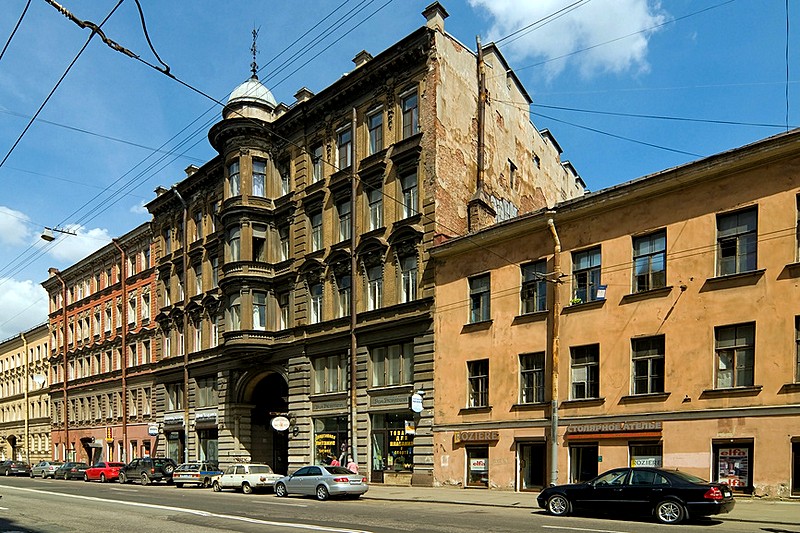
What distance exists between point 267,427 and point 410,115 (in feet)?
69.4

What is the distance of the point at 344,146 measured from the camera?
118ft

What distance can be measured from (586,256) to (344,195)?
1385cm

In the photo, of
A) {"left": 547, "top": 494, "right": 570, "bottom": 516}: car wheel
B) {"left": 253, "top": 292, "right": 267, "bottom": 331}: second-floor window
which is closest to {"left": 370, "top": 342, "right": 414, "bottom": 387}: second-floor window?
→ {"left": 253, "top": 292, "right": 267, "bottom": 331}: second-floor window

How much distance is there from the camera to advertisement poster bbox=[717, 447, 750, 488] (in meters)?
20.6

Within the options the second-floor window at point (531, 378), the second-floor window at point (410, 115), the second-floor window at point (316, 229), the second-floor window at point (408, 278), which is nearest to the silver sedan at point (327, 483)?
the second-floor window at point (531, 378)

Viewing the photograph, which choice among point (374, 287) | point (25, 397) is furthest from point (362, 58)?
point (25, 397)

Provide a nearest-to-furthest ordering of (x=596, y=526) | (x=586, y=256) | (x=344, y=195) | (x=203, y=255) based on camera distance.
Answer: (x=596, y=526) < (x=586, y=256) < (x=344, y=195) < (x=203, y=255)

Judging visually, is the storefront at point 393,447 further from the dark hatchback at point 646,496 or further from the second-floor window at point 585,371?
the dark hatchback at point 646,496

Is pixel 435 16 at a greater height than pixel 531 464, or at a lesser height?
greater

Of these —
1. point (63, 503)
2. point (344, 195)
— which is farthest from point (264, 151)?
point (63, 503)

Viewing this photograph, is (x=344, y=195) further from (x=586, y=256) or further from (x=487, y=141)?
(x=586, y=256)

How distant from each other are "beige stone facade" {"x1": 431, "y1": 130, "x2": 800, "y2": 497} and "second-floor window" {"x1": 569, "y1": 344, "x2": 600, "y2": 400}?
2.0 inches

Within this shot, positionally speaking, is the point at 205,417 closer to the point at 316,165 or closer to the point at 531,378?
the point at 316,165

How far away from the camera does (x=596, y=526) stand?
15625mm
